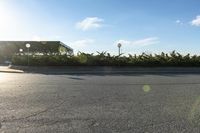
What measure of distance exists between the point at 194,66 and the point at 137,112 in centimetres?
3011

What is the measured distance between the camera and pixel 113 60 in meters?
38.7

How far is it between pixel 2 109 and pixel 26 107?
69 centimetres

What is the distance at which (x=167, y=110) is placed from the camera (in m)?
10.5

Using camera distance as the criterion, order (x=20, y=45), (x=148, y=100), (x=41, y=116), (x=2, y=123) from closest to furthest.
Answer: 1. (x=2, y=123)
2. (x=41, y=116)
3. (x=148, y=100)
4. (x=20, y=45)

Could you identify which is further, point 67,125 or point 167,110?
point 167,110

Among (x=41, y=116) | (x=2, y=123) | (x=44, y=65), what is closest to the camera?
(x=2, y=123)

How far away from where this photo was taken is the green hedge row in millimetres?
38312

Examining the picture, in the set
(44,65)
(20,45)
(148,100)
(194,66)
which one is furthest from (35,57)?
(20,45)

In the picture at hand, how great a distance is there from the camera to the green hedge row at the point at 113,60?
1508 inches

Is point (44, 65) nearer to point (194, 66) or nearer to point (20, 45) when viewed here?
point (194, 66)

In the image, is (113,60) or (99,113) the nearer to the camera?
(99,113)

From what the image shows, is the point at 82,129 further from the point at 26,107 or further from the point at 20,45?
the point at 20,45

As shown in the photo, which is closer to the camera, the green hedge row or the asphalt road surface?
the asphalt road surface

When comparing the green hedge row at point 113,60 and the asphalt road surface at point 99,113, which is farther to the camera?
the green hedge row at point 113,60
